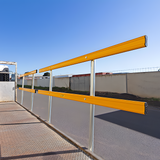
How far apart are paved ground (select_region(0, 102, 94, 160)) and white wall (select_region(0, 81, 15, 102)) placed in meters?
4.61

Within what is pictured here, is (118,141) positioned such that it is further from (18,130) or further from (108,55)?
(18,130)

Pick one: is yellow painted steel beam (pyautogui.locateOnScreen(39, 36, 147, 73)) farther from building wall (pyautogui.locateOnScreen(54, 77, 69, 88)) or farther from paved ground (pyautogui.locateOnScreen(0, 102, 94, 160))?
building wall (pyautogui.locateOnScreen(54, 77, 69, 88))

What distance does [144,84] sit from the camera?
1249cm

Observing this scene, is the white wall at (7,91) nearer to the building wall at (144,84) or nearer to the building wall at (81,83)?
the building wall at (144,84)

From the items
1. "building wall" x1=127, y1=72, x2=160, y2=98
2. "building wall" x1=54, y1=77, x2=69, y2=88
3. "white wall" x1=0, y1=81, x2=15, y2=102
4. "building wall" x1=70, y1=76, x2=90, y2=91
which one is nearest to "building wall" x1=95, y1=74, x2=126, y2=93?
"building wall" x1=127, y1=72, x2=160, y2=98

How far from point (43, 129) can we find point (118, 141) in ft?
5.98

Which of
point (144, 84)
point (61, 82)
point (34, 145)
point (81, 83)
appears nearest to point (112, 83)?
point (144, 84)

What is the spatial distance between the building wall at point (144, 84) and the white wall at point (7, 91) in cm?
1123

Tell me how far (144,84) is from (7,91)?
11556 millimetres

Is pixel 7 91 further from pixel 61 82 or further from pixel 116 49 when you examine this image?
pixel 61 82

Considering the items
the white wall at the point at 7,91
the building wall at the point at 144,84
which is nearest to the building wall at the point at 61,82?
the building wall at the point at 144,84

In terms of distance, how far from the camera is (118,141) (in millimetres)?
2926

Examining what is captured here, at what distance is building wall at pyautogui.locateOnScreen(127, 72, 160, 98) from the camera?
451 inches

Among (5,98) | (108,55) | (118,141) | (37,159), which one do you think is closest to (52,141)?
(37,159)
